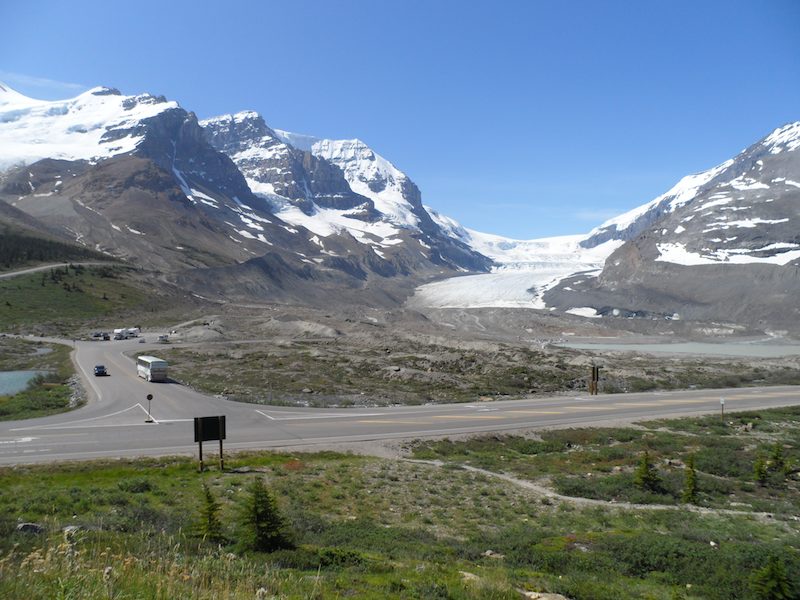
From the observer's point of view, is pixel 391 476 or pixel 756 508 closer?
pixel 756 508

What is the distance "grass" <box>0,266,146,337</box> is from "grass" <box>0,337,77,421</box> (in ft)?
64.8

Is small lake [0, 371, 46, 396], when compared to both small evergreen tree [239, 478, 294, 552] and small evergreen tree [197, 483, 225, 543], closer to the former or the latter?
small evergreen tree [197, 483, 225, 543]

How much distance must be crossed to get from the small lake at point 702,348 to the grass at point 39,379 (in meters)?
99.0

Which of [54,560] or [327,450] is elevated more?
[54,560]

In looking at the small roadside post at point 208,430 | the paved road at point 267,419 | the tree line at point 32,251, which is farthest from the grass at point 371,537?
the tree line at point 32,251

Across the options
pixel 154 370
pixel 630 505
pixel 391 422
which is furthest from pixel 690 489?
pixel 154 370

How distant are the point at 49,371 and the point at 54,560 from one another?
6764cm

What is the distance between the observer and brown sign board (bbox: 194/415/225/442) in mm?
26767

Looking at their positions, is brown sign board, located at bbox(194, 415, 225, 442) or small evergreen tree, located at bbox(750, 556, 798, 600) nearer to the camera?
small evergreen tree, located at bbox(750, 556, 798, 600)

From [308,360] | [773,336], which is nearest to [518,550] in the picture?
[308,360]

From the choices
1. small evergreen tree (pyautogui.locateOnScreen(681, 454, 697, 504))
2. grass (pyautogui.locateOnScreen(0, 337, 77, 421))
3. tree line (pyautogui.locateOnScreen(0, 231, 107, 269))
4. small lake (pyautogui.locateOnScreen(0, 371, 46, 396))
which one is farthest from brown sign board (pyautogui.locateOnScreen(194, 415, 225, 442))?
tree line (pyautogui.locateOnScreen(0, 231, 107, 269))

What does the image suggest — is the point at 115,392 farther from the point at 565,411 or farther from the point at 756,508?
the point at 756,508

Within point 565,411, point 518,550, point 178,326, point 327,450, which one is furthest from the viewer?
point 178,326

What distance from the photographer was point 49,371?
64.2 meters
